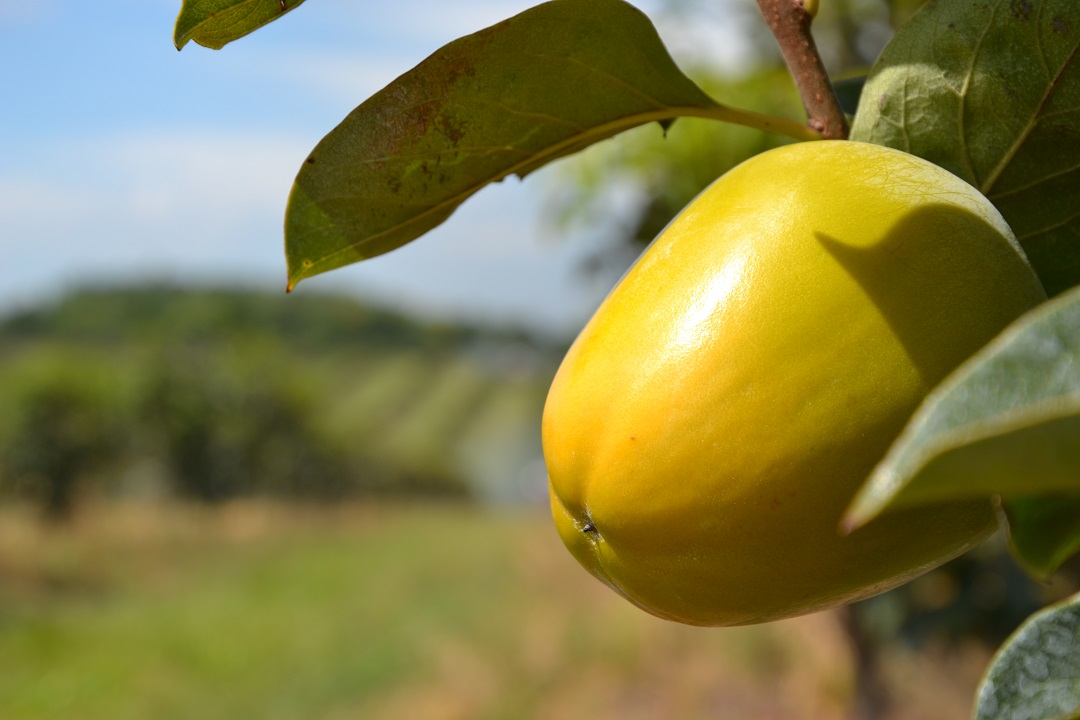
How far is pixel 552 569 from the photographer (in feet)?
26.1

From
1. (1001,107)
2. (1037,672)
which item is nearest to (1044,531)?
(1037,672)

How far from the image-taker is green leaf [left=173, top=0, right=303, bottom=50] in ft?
1.28

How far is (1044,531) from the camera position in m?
0.31

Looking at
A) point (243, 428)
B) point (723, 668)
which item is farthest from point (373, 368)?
point (723, 668)

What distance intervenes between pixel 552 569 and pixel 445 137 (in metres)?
7.73

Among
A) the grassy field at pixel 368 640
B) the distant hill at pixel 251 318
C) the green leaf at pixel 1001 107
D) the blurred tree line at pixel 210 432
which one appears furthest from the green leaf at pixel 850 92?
the distant hill at pixel 251 318

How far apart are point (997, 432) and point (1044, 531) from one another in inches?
5.6

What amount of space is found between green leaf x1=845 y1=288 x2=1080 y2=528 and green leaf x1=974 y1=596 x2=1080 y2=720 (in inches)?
5.2

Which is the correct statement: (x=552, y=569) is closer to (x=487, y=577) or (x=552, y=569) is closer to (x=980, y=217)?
(x=487, y=577)

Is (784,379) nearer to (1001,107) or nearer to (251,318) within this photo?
(1001,107)

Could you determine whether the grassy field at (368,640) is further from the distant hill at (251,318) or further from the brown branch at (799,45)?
the distant hill at (251,318)

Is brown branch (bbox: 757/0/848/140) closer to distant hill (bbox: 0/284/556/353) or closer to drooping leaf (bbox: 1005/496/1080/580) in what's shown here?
drooping leaf (bbox: 1005/496/1080/580)

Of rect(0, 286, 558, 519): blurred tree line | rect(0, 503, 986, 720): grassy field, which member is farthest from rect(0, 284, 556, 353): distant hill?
rect(0, 503, 986, 720): grassy field

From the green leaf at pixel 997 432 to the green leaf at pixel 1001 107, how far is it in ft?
0.72
